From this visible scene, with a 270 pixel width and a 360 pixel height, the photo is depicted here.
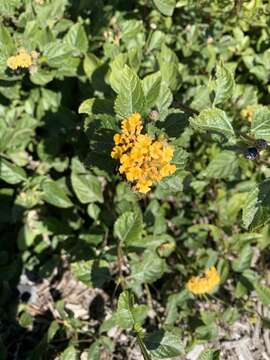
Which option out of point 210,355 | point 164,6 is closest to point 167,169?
point 210,355

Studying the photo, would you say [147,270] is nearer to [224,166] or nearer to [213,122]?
[224,166]

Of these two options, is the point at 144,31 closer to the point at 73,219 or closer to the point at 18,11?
the point at 18,11

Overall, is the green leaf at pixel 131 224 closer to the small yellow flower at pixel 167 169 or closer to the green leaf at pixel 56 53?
the small yellow flower at pixel 167 169

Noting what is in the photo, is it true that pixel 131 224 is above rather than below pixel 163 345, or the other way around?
above

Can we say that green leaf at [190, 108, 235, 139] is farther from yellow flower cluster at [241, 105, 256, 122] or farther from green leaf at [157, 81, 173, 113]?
yellow flower cluster at [241, 105, 256, 122]

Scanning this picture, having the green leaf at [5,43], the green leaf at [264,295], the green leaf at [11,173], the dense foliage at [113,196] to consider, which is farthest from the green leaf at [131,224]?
the green leaf at [5,43]

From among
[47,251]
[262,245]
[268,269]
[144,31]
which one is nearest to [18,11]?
[144,31]

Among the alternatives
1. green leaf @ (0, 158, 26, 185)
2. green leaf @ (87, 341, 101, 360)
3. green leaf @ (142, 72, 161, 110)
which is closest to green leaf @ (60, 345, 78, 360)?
green leaf @ (87, 341, 101, 360)
